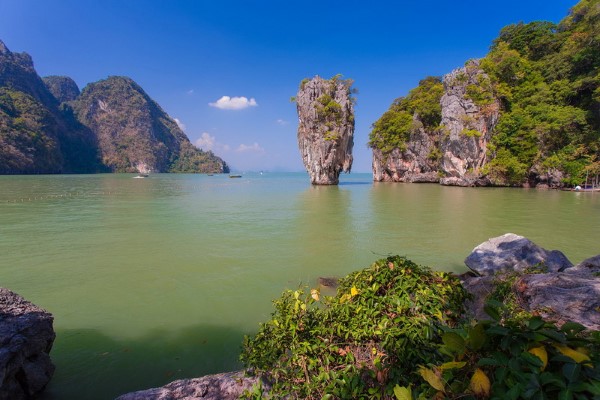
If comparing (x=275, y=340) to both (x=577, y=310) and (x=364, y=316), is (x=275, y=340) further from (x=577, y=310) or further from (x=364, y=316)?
(x=577, y=310)

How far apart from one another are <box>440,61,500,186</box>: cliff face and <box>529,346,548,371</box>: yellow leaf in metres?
40.2

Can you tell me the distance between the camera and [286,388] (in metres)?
2.16

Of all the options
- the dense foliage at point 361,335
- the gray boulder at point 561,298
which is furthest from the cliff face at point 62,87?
the gray boulder at point 561,298

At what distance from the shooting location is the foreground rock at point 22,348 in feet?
9.29

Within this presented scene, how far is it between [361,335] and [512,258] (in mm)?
6328

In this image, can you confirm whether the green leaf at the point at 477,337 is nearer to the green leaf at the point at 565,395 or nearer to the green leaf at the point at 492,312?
the green leaf at the point at 492,312

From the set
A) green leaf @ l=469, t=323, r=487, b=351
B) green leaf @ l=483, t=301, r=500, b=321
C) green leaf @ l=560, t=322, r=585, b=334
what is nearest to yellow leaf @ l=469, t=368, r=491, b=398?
green leaf @ l=469, t=323, r=487, b=351

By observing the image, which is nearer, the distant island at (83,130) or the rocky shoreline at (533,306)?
the rocky shoreline at (533,306)

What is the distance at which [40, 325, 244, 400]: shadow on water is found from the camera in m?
3.54

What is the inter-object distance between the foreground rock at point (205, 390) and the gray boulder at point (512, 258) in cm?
639

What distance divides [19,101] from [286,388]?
13468cm

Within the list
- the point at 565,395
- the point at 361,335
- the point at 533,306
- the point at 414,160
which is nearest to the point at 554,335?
the point at 565,395

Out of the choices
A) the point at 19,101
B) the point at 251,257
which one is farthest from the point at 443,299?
the point at 19,101

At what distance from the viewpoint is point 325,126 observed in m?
43.3
